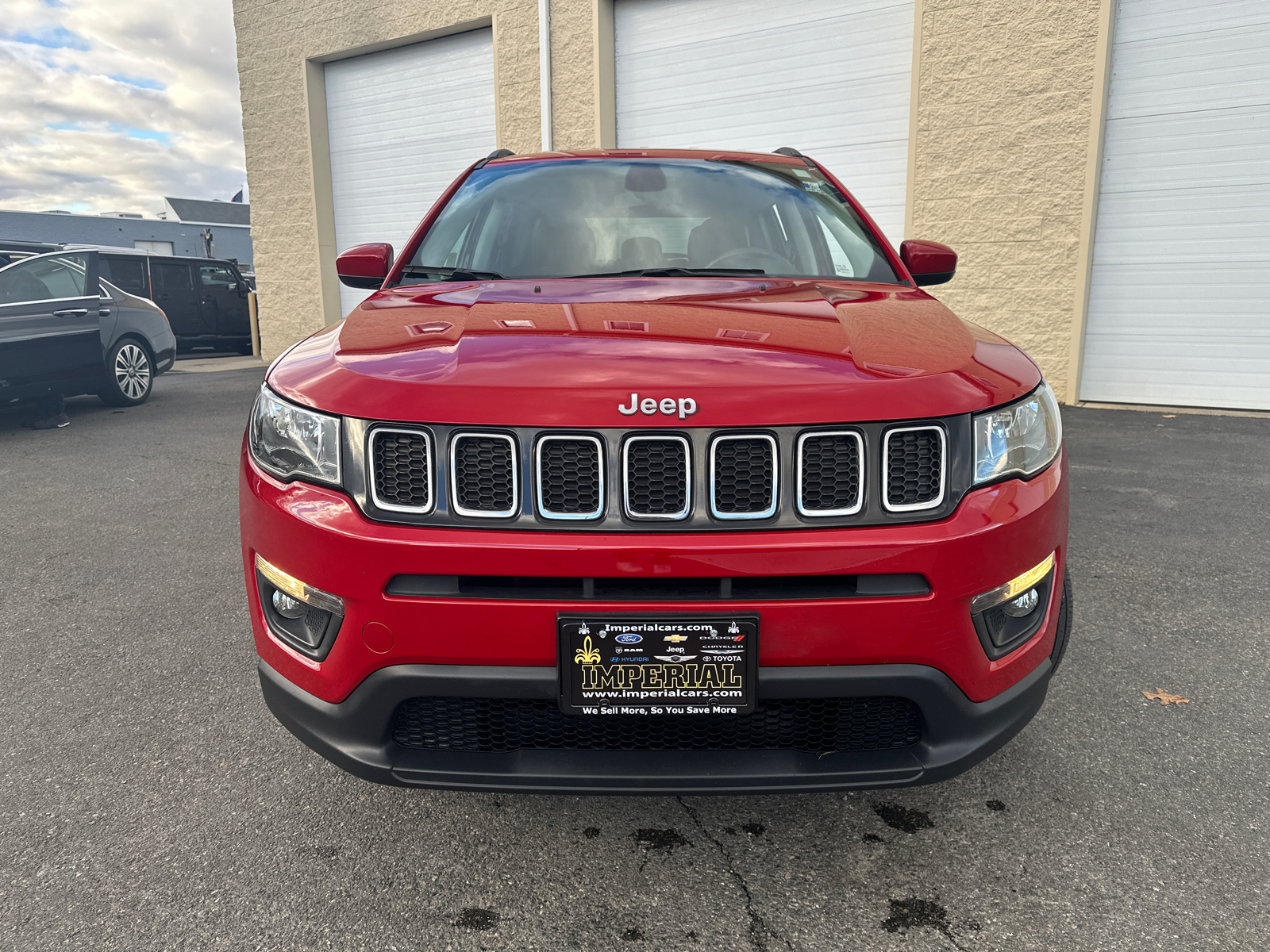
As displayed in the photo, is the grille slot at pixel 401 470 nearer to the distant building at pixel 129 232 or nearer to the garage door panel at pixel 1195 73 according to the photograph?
the garage door panel at pixel 1195 73

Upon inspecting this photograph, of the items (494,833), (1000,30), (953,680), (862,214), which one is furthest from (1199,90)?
(494,833)

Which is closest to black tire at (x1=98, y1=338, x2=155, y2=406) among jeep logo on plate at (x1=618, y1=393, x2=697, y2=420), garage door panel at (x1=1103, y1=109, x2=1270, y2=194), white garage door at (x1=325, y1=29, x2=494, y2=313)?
white garage door at (x1=325, y1=29, x2=494, y2=313)

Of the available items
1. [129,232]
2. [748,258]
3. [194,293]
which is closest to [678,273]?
[748,258]

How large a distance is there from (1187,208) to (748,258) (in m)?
7.28

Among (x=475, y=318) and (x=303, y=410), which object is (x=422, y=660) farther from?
(x=475, y=318)

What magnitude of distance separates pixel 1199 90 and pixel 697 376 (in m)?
8.50

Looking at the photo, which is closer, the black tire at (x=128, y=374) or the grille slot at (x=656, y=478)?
the grille slot at (x=656, y=478)

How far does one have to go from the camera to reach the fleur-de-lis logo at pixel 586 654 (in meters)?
1.48

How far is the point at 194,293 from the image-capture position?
14070 millimetres

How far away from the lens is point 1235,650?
2.87 metres

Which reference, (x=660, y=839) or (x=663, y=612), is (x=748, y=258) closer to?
(x=663, y=612)

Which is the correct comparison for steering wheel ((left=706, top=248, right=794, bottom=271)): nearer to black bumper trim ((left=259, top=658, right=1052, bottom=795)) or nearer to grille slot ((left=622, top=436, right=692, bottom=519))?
grille slot ((left=622, top=436, right=692, bottom=519))

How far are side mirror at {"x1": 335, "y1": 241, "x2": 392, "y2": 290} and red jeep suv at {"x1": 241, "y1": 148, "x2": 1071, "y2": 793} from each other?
1.28m

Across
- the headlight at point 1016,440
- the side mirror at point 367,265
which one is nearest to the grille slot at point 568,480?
the headlight at point 1016,440
